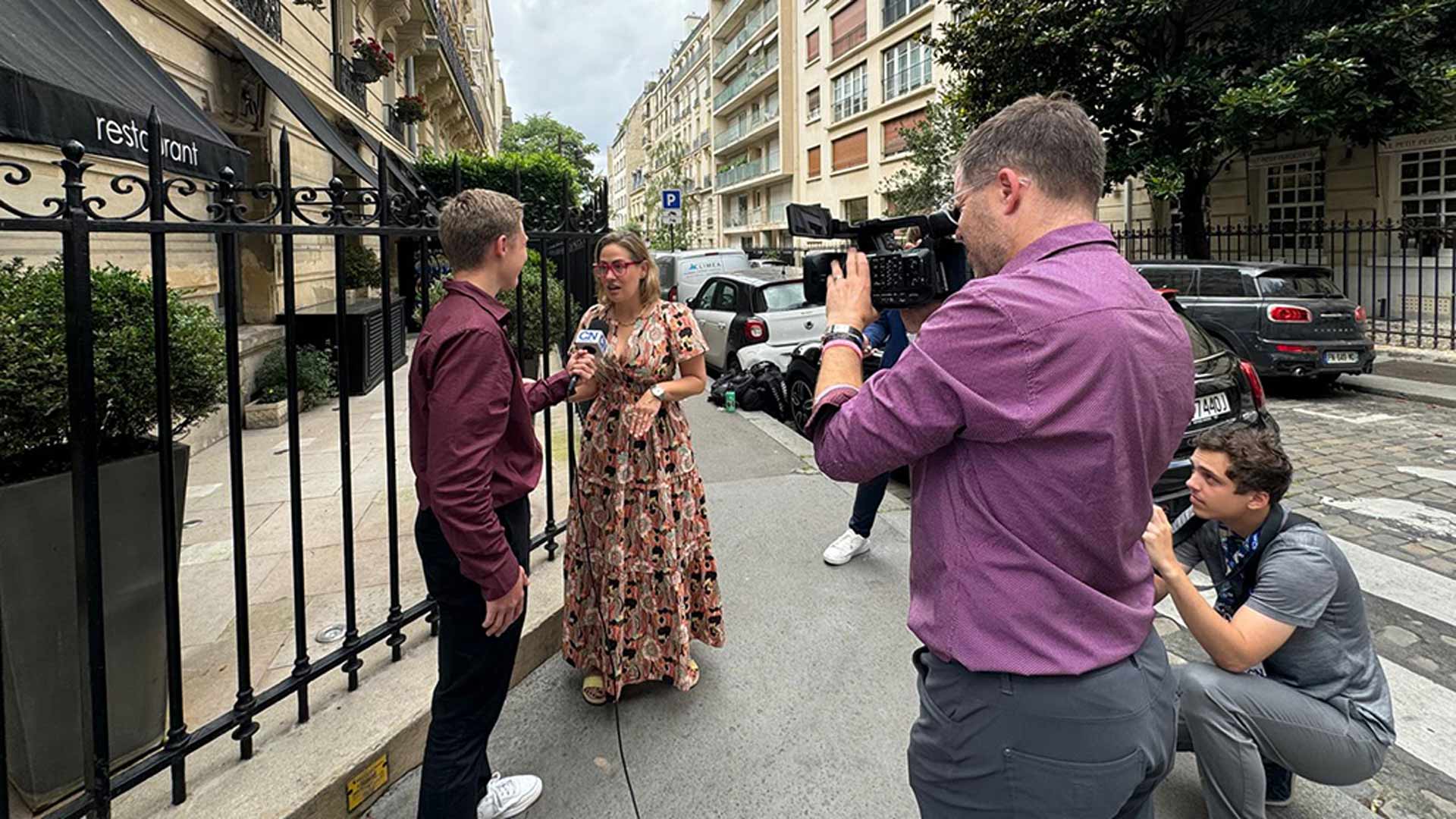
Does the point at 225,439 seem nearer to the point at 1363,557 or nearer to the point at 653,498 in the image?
the point at 653,498

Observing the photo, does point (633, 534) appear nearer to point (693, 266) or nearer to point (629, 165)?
point (693, 266)

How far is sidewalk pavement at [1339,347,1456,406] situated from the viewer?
9.52 metres

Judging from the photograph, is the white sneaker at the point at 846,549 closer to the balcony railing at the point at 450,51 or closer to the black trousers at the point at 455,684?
the black trousers at the point at 455,684

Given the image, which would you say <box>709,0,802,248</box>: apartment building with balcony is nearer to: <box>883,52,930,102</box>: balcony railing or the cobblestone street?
<box>883,52,930,102</box>: balcony railing

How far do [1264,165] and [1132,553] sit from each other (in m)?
20.2

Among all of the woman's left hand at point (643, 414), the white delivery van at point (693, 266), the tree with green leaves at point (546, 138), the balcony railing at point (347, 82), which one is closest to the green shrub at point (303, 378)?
the woman's left hand at point (643, 414)

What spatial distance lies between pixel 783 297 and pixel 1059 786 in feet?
29.9

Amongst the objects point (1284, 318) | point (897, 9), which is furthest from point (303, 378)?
point (897, 9)

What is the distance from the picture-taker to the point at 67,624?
6.99ft

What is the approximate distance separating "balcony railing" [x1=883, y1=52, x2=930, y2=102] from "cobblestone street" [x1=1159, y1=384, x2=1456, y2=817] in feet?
75.2

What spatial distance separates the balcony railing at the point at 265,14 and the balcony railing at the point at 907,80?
23.9 metres

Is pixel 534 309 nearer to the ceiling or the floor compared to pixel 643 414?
nearer to the ceiling

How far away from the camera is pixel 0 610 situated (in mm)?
2002

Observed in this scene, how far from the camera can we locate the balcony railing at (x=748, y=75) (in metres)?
44.0
